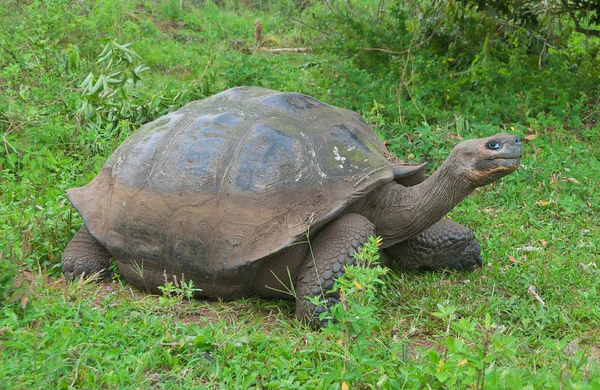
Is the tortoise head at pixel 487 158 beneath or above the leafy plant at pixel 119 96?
above

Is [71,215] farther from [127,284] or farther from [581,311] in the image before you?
[581,311]

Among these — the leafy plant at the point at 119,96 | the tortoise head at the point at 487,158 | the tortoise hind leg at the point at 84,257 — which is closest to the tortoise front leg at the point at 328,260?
the tortoise head at the point at 487,158

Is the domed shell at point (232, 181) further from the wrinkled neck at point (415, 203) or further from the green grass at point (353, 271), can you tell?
the green grass at point (353, 271)

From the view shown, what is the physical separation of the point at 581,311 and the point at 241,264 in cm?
177

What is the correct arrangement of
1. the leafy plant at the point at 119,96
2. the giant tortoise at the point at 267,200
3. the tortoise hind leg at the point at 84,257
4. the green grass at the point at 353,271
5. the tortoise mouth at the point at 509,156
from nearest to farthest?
the green grass at the point at 353,271 < the tortoise mouth at the point at 509,156 < the giant tortoise at the point at 267,200 < the tortoise hind leg at the point at 84,257 < the leafy plant at the point at 119,96

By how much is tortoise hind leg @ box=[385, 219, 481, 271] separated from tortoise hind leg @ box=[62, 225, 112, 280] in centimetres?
174

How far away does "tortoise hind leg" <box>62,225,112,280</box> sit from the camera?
406cm

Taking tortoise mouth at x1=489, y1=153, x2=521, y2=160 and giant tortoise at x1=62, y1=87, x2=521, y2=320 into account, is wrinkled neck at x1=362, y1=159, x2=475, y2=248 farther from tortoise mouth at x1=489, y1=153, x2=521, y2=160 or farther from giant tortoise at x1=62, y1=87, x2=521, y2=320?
tortoise mouth at x1=489, y1=153, x2=521, y2=160

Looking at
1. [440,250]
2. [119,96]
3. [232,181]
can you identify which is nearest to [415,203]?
[440,250]

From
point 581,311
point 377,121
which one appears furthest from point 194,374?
point 377,121

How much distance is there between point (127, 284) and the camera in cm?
412

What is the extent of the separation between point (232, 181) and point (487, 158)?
4.30 feet

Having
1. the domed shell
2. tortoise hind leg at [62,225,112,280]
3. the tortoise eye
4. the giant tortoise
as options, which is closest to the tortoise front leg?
the giant tortoise

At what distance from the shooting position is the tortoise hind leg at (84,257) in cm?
406
